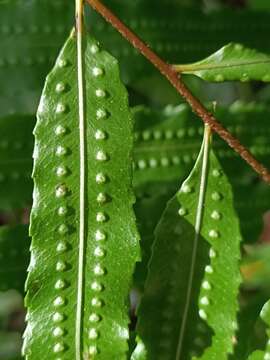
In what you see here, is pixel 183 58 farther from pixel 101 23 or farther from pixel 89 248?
pixel 89 248

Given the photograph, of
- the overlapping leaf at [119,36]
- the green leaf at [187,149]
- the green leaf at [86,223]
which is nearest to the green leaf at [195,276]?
the green leaf at [86,223]

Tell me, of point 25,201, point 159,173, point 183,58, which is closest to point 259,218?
point 159,173

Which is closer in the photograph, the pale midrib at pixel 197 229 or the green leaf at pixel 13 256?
the pale midrib at pixel 197 229

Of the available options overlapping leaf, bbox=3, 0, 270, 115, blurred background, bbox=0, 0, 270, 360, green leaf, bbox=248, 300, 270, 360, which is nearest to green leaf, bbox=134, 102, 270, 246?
blurred background, bbox=0, 0, 270, 360

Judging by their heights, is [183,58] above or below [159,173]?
above

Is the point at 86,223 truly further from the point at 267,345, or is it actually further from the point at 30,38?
the point at 30,38

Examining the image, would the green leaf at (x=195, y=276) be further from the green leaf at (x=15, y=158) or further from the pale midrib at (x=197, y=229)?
the green leaf at (x=15, y=158)
